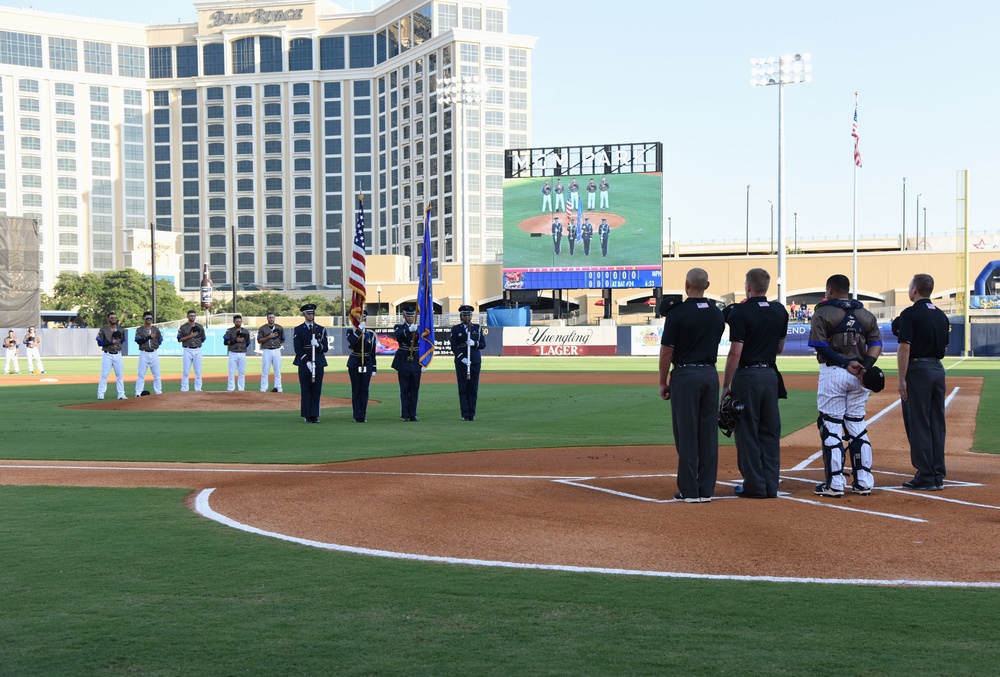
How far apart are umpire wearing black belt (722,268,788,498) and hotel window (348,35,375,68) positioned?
14109 cm

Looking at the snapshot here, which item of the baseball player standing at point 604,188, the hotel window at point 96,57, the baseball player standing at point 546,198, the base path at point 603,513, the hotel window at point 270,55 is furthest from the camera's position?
the hotel window at point 96,57

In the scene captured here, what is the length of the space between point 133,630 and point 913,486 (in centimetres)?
759

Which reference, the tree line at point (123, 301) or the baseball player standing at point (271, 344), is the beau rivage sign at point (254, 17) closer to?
the tree line at point (123, 301)

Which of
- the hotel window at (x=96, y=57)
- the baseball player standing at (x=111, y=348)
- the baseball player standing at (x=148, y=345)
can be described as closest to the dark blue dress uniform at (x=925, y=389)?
the baseball player standing at (x=148, y=345)

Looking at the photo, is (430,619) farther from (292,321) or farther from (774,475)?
(292,321)

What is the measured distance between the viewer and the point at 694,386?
944 cm

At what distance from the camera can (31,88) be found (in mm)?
143875

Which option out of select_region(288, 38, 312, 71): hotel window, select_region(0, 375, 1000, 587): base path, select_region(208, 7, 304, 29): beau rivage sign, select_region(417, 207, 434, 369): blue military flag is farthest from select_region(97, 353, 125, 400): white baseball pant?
select_region(288, 38, 312, 71): hotel window

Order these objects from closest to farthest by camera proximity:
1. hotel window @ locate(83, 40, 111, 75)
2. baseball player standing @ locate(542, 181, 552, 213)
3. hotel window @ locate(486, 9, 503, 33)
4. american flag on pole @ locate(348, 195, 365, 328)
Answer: american flag on pole @ locate(348, 195, 365, 328) < baseball player standing @ locate(542, 181, 552, 213) < hotel window @ locate(486, 9, 503, 33) < hotel window @ locate(83, 40, 111, 75)

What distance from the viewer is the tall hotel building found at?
142m

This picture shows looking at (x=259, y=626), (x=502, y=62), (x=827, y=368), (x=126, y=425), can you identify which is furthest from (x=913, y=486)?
(x=502, y=62)

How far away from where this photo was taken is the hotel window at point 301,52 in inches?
5664

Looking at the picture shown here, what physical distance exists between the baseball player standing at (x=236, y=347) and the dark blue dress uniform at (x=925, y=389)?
17.9 meters

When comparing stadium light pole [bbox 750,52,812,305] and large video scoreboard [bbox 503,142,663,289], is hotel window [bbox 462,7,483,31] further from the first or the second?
stadium light pole [bbox 750,52,812,305]
